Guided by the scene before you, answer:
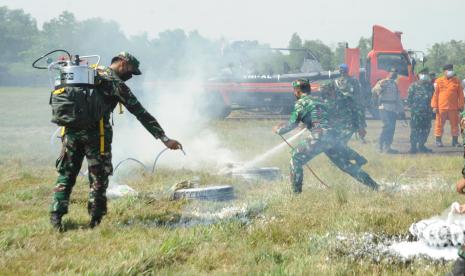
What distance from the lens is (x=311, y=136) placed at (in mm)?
6281

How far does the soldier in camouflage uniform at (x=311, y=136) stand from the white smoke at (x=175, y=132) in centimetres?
245

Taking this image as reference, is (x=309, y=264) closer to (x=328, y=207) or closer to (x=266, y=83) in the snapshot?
(x=328, y=207)

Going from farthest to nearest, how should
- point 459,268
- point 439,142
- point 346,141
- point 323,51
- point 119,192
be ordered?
point 323,51
point 439,142
point 346,141
point 119,192
point 459,268

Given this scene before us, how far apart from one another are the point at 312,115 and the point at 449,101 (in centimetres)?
667

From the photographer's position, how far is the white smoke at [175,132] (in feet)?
31.6

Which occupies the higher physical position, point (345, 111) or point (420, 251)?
point (345, 111)

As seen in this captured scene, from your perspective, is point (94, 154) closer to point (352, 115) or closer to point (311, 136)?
point (311, 136)

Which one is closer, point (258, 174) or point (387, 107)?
point (258, 174)

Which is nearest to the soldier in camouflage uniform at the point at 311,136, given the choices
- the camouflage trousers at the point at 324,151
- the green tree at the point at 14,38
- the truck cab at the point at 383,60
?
the camouflage trousers at the point at 324,151

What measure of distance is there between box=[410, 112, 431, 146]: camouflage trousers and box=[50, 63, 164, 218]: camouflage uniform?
25.9 feet

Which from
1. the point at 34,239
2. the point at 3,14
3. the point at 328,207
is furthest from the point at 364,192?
the point at 3,14

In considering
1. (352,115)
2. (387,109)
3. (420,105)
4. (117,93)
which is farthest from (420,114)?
(117,93)

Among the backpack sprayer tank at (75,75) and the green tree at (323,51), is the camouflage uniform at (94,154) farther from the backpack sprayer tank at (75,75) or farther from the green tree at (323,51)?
the green tree at (323,51)

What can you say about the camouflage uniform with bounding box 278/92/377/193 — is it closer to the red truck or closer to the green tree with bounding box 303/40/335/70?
the red truck
